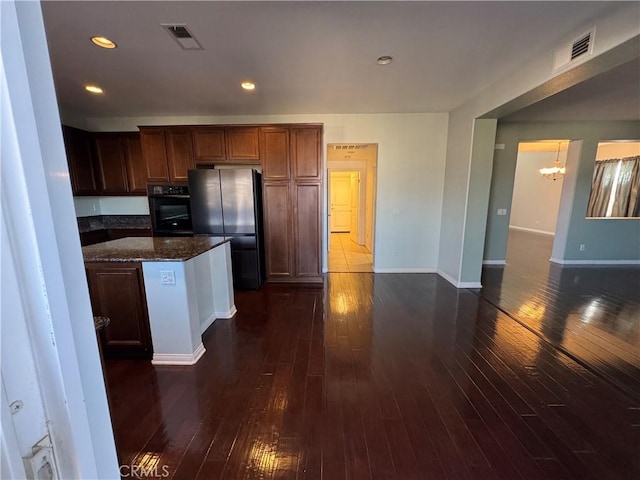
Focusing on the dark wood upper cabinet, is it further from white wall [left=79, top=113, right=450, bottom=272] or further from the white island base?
the white island base

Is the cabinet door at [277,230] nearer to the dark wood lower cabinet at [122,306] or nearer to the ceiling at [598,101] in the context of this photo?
the dark wood lower cabinet at [122,306]

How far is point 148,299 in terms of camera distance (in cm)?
222

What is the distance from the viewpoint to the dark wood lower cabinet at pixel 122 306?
218 centimetres

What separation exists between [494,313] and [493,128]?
2355mm

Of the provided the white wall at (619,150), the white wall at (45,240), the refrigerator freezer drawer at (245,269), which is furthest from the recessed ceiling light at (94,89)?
the white wall at (619,150)

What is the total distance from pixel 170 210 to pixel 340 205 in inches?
262

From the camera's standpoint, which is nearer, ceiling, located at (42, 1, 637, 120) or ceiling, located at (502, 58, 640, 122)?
ceiling, located at (42, 1, 637, 120)

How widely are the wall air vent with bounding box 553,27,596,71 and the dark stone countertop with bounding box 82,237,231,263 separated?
3.29 metres

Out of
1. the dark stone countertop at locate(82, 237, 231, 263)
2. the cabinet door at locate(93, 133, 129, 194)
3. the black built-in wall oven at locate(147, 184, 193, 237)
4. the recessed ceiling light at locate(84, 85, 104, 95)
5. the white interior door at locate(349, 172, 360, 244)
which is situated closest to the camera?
the dark stone countertop at locate(82, 237, 231, 263)

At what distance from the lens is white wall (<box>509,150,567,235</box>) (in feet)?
27.7

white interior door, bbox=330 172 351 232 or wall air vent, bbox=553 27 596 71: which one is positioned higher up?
wall air vent, bbox=553 27 596 71

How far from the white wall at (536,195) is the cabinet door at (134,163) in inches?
370

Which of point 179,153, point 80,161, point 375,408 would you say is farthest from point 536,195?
point 80,161

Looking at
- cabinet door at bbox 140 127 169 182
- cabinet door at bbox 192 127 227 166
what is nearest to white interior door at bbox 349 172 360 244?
cabinet door at bbox 192 127 227 166
